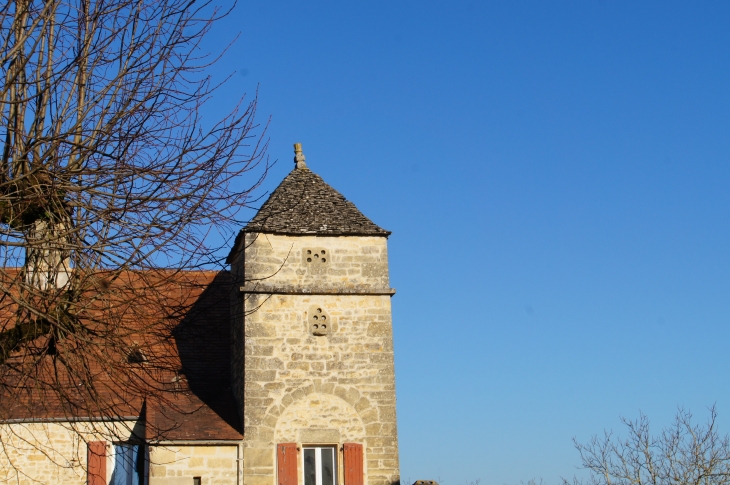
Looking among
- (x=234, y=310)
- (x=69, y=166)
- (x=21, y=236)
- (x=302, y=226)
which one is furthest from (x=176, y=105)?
(x=234, y=310)

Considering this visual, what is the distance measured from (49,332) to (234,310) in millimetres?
7926

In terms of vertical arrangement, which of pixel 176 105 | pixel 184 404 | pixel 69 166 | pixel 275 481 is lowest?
pixel 275 481

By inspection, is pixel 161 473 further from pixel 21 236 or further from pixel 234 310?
pixel 21 236

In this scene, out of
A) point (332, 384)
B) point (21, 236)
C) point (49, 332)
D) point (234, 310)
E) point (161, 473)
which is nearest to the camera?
point (21, 236)

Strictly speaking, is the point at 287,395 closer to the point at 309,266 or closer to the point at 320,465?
the point at 320,465

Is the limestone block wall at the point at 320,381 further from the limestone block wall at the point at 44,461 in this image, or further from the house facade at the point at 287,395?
the limestone block wall at the point at 44,461

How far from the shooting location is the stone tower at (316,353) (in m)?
14.4

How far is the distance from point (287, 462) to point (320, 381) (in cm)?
136

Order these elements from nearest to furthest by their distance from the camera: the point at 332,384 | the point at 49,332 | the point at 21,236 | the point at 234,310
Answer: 1. the point at 21,236
2. the point at 49,332
3. the point at 332,384
4. the point at 234,310

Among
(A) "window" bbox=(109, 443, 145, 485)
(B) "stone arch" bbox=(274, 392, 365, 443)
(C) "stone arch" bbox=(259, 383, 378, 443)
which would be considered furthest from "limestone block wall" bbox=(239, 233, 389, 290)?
(A) "window" bbox=(109, 443, 145, 485)

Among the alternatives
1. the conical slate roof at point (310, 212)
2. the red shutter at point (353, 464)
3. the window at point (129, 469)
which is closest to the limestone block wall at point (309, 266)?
the conical slate roof at point (310, 212)

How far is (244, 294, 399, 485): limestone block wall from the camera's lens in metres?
14.5

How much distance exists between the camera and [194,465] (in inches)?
554

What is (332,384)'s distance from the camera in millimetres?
14828
